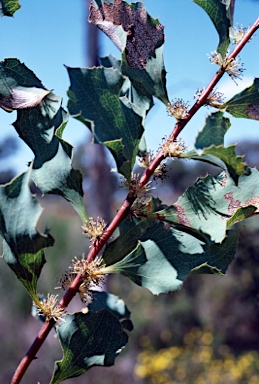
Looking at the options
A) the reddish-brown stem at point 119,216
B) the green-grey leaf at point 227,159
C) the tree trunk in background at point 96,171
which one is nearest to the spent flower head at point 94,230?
the reddish-brown stem at point 119,216

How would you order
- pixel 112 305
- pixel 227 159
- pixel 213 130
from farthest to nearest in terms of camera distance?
pixel 112 305 → pixel 213 130 → pixel 227 159

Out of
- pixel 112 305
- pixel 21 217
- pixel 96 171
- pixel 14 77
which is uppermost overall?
pixel 14 77

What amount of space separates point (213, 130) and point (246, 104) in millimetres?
44

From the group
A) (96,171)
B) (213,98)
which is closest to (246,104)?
(213,98)

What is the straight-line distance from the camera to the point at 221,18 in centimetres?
54

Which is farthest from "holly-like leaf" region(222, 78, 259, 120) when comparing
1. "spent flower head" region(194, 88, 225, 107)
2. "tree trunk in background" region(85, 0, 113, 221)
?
"tree trunk in background" region(85, 0, 113, 221)

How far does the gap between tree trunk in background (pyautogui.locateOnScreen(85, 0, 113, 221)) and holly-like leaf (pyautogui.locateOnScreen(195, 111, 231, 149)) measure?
344cm

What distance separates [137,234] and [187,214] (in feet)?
0.21

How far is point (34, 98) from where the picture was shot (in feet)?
1.55

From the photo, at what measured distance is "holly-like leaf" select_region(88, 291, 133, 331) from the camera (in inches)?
25.7

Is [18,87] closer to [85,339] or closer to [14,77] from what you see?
[14,77]

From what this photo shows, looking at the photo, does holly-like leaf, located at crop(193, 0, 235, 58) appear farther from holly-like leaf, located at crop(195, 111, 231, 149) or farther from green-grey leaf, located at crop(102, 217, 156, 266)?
green-grey leaf, located at crop(102, 217, 156, 266)

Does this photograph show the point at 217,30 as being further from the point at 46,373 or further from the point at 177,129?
the point at 46,373

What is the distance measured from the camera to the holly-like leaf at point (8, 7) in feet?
1.59
